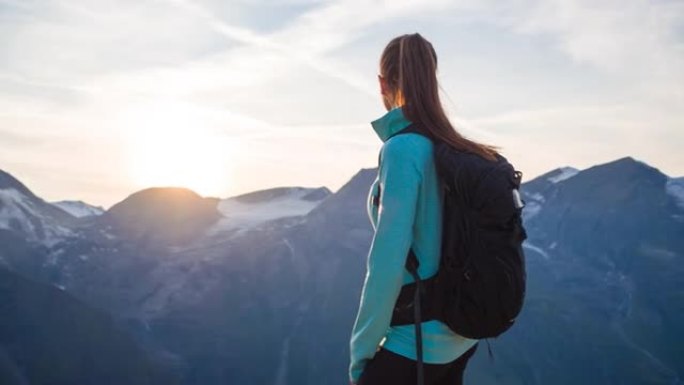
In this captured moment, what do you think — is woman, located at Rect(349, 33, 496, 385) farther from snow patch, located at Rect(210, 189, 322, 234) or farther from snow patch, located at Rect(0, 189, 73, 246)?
snow patch, located at Rect(210, 189, 322, 234)

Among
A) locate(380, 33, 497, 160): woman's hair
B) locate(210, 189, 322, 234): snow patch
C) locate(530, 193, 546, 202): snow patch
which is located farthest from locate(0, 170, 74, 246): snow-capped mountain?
locate(380, 33, 497, 160): woman's hair

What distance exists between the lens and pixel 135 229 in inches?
6521

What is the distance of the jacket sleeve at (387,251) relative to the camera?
14.1 feet

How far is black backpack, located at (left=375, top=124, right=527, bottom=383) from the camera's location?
165 inches

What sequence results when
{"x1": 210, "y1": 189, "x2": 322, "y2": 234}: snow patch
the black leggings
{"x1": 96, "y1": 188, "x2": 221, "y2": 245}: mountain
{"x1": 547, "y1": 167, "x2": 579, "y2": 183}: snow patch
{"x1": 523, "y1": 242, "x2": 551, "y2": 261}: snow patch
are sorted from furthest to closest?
{"x1": 547, "y1": 167, "x2": 579, "y2": 183}: snow patch, {"x1": 523, "y1": 242, "x2": 551, "y2": 261}: snow patch, {"x1": 210, "y1": 189, "x2": 322, "y2": 234}: snow patch, {"x1": 96, "y1": 188, "x2": 221, "y2": 245}: mountain, the black leggings

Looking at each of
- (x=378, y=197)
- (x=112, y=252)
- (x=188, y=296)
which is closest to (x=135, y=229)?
(x=112, y=252)

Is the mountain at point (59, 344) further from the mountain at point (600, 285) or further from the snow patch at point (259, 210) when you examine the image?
the mountain at point (600, 285)

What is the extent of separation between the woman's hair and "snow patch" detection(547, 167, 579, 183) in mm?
A: 191342

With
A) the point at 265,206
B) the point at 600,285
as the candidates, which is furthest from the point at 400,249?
the point at 265,206

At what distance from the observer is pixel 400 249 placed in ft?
14.2

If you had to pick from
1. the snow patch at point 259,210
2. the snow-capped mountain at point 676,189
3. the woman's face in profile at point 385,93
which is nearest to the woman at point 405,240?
the woman's face in profile at point 385,93

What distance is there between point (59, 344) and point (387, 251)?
12265 cm

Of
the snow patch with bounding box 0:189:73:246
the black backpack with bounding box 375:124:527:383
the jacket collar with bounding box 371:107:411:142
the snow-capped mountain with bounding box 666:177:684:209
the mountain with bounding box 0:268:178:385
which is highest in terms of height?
the snow-capped mountain with bounding box 666:177:684:209

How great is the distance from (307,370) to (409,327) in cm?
14258
